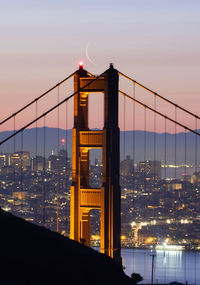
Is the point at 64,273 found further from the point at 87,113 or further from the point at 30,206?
the point at 30,206

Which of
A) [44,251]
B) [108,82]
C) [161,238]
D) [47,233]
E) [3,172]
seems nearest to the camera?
[44,251]

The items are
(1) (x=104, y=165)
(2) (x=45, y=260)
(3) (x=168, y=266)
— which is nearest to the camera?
(2) (x=45, y=260)

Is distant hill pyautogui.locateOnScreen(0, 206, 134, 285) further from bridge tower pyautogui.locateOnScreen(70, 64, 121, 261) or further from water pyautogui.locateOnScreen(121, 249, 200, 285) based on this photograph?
water pyautogui.locateOnScreen(121, 249, 200, 285)

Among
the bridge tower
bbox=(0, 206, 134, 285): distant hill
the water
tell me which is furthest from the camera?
the water

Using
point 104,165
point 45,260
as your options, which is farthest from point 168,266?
point 45,260

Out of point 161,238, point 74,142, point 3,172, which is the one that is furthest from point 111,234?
point 3,172

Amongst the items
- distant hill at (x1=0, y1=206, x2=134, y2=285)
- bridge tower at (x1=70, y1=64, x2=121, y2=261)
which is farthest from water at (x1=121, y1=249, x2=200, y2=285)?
distant hill at (x1=0, y1=206, x2=134, y2=285)

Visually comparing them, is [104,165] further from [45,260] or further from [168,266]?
[168,266]
